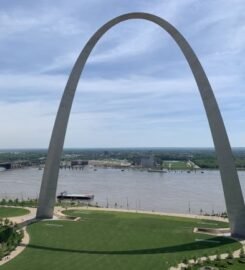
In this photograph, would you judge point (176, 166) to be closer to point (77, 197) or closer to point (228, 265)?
point (77, 197)

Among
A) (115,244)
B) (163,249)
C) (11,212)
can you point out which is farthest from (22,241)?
(11,212)

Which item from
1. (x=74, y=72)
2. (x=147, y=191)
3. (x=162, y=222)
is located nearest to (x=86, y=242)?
(x=162, y=222)

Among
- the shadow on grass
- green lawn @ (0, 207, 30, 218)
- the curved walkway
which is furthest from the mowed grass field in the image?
green lawn @ (0, 207, 30, 218)

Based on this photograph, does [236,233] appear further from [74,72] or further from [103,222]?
[74,72]

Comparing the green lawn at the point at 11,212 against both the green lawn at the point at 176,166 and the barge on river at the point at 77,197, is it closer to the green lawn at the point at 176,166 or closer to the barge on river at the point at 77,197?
the barge on river at the point at 77,197

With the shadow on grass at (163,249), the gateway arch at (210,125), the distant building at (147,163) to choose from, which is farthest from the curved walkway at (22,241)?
the distant building at (147,163)

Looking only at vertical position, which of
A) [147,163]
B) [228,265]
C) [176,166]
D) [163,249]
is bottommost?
[228,265]
